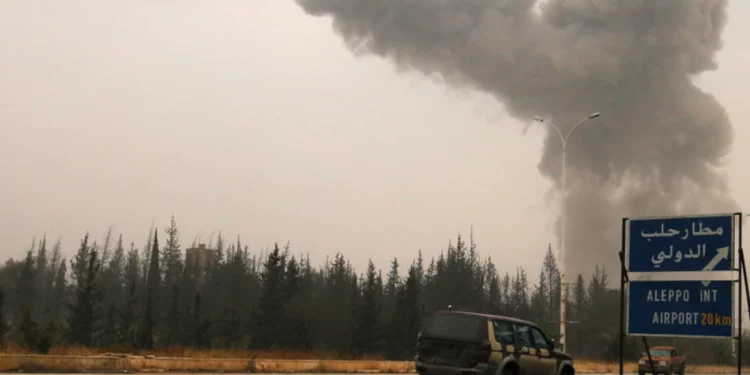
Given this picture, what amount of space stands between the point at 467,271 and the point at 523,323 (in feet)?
260

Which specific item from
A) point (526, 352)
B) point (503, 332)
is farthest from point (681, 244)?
point (526, 352)

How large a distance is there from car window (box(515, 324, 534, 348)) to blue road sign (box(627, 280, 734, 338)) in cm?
315

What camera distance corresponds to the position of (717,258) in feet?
39.2

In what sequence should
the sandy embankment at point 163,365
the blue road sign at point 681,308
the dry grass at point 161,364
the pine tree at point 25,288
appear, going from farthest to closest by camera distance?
the pine tree at point 25,288 < the dry grass at point 161,364 < the sandy embankment at point 163,365 < the blue road sign at point 681,308

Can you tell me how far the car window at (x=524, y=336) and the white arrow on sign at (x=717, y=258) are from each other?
14.1ft

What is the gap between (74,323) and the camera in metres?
63.5

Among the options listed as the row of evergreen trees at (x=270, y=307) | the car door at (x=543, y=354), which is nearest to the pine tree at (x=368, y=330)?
the row of evergreen trees at (x=270, y=307)

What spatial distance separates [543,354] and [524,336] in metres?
0.70

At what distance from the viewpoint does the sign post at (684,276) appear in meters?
11.8

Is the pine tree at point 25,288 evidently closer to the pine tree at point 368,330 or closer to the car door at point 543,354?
the pine tree at point 368,330

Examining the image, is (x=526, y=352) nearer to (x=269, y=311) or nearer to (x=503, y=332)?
(x=503, y=332)

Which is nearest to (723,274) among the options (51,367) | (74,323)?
(51,367)

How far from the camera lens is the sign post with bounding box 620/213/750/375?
38.7ft

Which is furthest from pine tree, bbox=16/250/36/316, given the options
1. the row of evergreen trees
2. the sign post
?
the sign post
